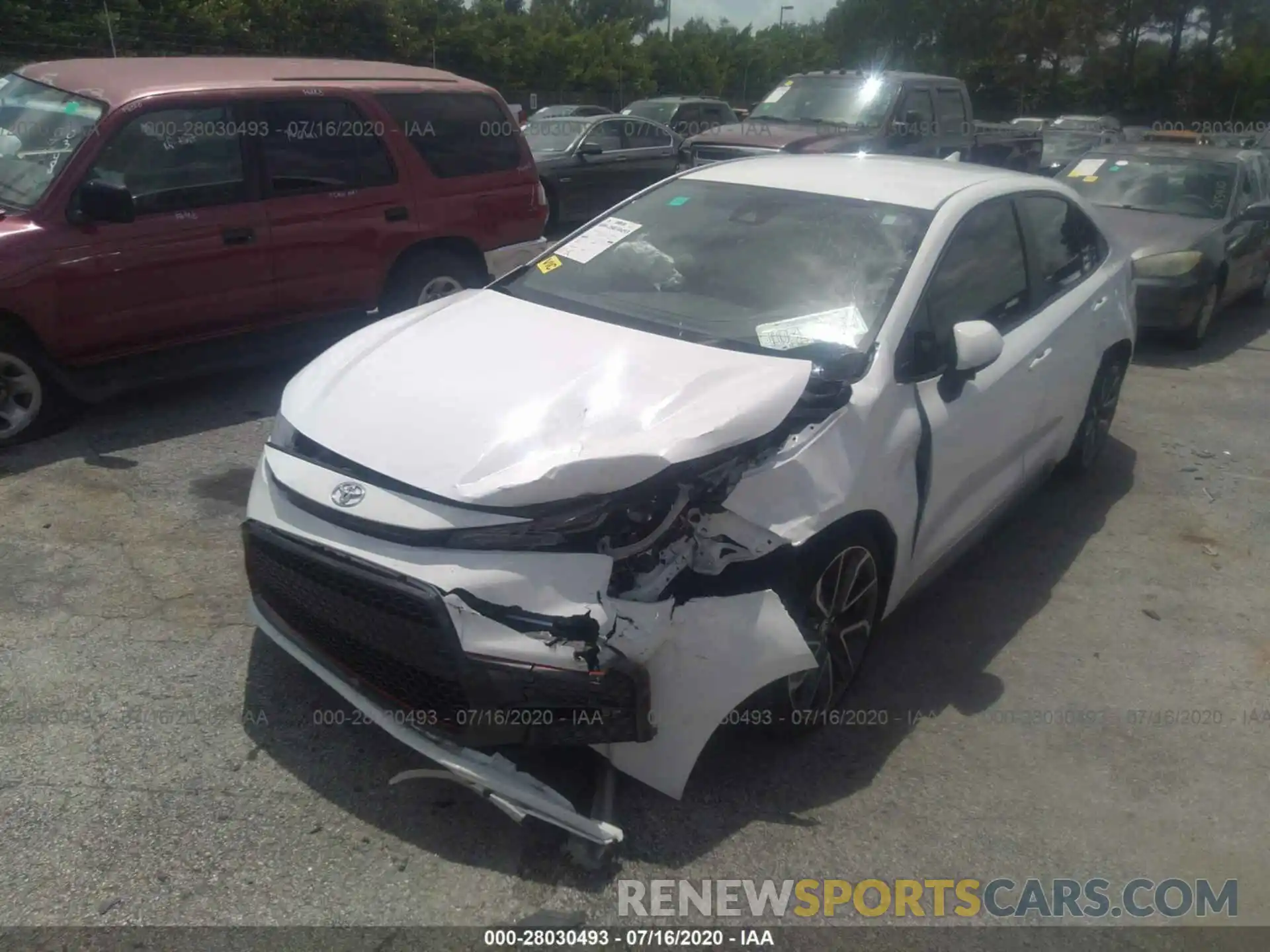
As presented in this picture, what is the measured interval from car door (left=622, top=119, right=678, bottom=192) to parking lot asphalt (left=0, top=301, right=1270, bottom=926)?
10.4 meters

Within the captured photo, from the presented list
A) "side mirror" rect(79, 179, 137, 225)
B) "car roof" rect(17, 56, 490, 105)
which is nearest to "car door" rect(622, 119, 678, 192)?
"car roof" rect(17, 56, 490, 105)

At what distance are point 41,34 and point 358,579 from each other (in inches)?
724

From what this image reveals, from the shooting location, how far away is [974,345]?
3.59m

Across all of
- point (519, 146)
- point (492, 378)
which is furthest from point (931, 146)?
point (492, 378)

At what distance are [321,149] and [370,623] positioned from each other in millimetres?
4317

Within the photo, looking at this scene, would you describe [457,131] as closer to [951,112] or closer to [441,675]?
[441,675]

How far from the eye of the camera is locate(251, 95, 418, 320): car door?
241 inches

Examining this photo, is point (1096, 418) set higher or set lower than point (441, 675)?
lower

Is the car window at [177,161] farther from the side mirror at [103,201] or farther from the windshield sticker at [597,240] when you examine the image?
the windshield sticker at [597,240]

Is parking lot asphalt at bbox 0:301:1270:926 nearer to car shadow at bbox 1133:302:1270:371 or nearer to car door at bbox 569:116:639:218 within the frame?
car shadow at bbox 1133:302:1270:371

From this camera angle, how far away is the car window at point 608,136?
1404 cm

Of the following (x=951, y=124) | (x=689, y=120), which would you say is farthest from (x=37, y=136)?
(x=689, y=120)

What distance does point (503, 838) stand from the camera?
9.60 ft

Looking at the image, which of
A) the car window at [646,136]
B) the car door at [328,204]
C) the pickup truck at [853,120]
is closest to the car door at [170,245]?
the car door at [328,204]
